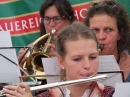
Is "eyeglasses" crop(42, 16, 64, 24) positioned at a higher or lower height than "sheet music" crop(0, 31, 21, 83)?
higher

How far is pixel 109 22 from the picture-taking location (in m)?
2.44

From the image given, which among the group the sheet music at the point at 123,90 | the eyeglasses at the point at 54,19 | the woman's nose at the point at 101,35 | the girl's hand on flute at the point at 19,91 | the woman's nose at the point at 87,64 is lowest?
the sheet music at the point at 123,90

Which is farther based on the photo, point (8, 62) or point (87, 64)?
point (8, 62)

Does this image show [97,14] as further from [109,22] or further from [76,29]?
[76,29]

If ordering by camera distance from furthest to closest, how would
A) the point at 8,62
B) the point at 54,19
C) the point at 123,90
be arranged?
the point at 54,19 → the point at 8,62 → the point at 123,90

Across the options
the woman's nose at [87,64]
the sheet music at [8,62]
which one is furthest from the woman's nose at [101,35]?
the woman's nose at [87,64]

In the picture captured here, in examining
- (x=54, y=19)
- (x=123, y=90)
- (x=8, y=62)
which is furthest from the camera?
(x=54, y=19)

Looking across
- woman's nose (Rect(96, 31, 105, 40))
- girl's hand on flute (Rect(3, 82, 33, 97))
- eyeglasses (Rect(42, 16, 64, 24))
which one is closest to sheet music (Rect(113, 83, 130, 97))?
girl's hand on flute (Rect(3, 82, 33, 97))

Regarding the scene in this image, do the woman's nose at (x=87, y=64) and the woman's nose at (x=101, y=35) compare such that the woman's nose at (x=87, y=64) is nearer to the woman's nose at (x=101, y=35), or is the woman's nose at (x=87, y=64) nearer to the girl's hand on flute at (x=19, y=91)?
the girl's hand on flute at (x=19, y=91)

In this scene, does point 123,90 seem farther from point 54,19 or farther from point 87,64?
point 54,19

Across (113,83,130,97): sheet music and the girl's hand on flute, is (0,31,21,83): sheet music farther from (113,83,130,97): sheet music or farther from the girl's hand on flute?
(113,83,130,97): sheet music

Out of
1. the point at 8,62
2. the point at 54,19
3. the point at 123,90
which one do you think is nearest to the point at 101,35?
the point at 8,62

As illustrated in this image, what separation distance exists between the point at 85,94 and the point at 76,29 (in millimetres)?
319

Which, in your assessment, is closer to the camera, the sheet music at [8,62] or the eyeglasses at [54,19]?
the sheet music at [8,62]
